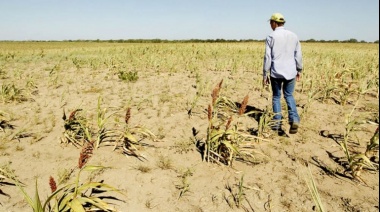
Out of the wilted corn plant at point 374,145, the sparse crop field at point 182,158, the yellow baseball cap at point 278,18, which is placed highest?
the yellow baseball cap at point 278,18

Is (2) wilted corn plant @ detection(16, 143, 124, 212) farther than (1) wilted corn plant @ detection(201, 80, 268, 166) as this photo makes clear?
No

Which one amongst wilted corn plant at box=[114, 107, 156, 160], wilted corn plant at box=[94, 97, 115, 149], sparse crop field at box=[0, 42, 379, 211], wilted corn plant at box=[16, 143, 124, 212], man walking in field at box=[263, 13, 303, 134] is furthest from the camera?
man walking in field at box=[263, 13, 303, 134]

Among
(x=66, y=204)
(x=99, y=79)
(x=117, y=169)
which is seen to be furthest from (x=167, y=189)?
(x=99, y=79)

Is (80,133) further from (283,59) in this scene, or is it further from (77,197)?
(283,59)

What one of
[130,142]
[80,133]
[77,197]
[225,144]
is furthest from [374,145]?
[80,133]

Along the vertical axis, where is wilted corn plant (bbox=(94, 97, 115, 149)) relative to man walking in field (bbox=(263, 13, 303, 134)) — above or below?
below

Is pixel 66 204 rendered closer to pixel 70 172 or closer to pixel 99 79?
pixel 70 172

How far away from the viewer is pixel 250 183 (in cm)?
318

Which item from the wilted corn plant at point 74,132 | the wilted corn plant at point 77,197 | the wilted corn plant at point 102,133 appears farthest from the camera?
the wilted corn plant at point 74,132

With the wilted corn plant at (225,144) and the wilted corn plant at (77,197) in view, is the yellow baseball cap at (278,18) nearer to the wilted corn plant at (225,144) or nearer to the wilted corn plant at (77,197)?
the wilted corn plant at (225,144)

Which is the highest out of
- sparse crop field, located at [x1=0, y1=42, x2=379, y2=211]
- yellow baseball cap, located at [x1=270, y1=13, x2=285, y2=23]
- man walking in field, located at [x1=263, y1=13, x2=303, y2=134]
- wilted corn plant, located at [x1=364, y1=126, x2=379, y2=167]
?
→ yellow baseball cap, located at [x1=270, y1=13, x2=285, y2=23]

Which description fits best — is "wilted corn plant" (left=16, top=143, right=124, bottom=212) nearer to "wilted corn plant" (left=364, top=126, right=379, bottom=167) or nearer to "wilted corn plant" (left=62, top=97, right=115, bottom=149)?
"wilted corn plant" (left=62, top=97, right=115, bottom=149)

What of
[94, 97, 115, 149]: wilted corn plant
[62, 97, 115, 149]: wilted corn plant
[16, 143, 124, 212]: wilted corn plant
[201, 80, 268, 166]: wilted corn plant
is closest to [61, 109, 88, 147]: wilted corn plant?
[62, 97, 115, 149]: wilted corn plant

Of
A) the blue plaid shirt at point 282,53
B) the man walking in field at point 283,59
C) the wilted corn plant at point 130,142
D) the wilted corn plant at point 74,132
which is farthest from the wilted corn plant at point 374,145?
the wilted corn plant at point 74,132
